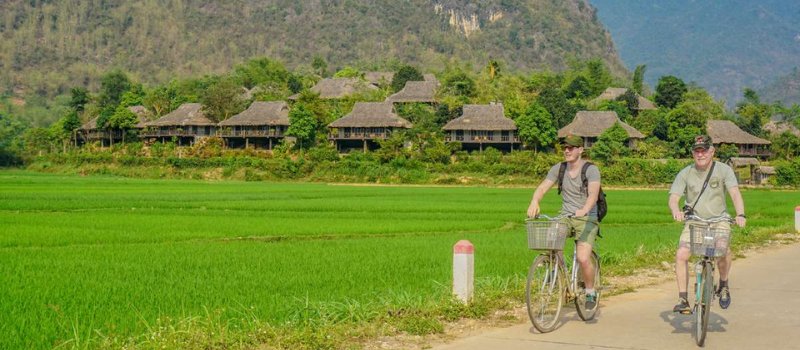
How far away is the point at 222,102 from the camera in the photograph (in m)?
76.5

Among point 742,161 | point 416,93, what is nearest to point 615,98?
point 416,93

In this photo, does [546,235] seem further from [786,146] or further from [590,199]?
[786,146]

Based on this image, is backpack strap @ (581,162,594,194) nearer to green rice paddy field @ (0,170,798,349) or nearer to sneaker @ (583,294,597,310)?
sneaker @ (583,294,597,310)

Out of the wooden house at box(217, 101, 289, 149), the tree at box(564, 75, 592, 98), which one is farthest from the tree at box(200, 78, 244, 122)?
the tree at box(564, 75, 592, 98)

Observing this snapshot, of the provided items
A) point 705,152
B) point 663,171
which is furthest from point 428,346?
point 663,171

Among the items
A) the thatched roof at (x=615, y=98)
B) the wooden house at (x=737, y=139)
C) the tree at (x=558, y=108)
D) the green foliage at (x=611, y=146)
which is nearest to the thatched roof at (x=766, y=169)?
the wooden house at (x=737, y=139)

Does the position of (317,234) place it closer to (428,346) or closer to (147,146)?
(428,346)

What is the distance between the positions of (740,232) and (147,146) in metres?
60.4

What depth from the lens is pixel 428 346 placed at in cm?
812

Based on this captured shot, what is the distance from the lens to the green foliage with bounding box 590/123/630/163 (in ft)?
201

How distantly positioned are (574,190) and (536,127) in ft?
186

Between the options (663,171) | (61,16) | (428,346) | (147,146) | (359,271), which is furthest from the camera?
(61,16)

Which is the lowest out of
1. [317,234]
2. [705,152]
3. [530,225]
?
[317,234]

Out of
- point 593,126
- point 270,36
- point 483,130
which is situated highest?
point 270,36
